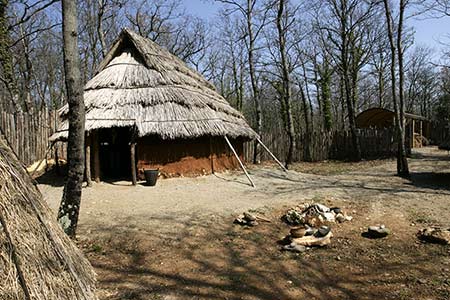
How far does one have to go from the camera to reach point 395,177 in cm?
1224

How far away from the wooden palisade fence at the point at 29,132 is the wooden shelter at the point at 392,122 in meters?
20.9

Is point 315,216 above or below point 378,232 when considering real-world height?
above

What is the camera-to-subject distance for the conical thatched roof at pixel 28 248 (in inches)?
91.9

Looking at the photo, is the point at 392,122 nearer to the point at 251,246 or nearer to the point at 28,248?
the point at 251,246

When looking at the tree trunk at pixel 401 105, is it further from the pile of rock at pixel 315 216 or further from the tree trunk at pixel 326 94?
the tree trunk at pixel 326 94

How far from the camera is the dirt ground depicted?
4.28 meters

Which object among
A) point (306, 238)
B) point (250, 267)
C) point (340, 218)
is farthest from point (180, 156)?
point (250, 267)

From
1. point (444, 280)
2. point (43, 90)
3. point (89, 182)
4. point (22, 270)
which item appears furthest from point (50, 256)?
point (43, 90)

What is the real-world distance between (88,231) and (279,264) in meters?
3.83

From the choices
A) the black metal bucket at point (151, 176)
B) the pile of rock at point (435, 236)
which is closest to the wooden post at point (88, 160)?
the black metal bucket at point (151, 176)

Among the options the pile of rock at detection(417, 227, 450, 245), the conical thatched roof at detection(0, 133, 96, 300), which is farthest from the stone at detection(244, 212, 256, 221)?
the conical thatched roof at detection(0, 133, 96, 300)

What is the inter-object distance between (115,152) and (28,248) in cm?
1157

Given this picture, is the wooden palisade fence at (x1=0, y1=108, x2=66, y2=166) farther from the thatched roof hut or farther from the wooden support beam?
the thatched roof hut

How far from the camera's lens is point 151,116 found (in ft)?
37.2
